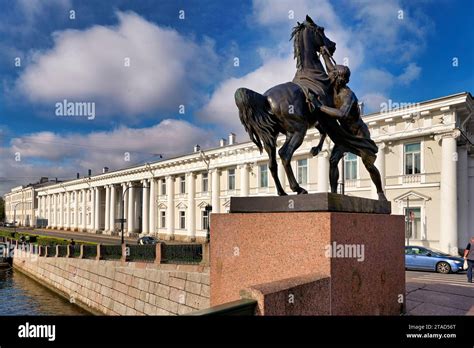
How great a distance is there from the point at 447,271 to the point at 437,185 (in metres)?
9.58

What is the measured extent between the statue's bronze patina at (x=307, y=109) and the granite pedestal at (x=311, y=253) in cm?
81

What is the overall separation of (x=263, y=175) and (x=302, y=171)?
4.78m

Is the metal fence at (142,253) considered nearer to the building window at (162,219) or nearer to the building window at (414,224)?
the building window at (414,224)

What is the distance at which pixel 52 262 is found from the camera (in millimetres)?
25844

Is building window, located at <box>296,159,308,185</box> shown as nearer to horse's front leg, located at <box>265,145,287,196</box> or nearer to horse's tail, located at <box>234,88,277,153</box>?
horse's front leg, located at <box>265,145,287,196</box>

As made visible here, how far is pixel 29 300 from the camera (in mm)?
23156

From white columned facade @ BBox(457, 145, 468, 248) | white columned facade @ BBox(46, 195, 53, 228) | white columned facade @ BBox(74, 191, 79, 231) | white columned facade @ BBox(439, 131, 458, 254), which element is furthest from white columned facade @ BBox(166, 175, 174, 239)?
white columned facade @ BBox(46, 195, 53, 228)

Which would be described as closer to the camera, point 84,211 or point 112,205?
point 112,205

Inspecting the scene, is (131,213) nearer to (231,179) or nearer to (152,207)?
(152,207)

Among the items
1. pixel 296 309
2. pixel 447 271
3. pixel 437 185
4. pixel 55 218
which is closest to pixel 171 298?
pixel 296 309

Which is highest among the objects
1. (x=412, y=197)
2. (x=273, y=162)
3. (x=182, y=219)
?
(x=273, y=162)

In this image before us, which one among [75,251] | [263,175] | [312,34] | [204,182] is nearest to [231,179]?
[204,182]
